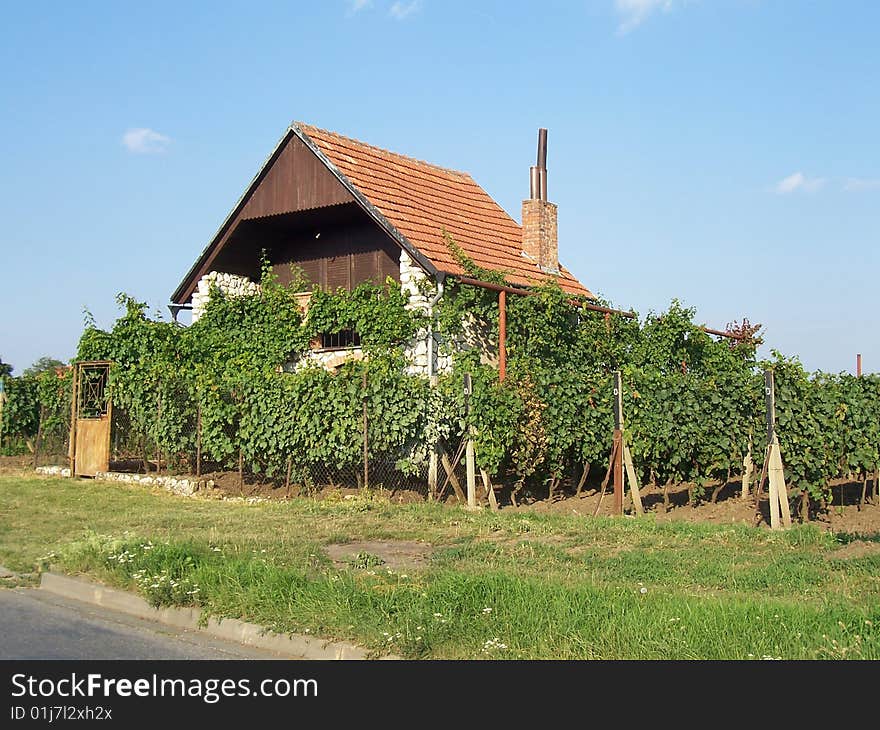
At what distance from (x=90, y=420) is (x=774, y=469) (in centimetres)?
1389

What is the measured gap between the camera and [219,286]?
21.8 m

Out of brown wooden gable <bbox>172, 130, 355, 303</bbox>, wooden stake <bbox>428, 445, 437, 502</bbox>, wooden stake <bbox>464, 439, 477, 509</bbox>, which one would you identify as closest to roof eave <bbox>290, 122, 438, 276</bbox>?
brown wooden gable <bbox>172, 130, 355, 303</bbox>

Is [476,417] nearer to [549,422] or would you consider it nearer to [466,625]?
[549,422]

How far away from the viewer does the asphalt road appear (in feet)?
21.4

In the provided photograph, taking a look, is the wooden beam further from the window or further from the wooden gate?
the wooden gate

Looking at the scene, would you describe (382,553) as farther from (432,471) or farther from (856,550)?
(432,471)

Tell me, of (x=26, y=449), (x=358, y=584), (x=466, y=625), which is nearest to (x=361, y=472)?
(x=358, y=584)

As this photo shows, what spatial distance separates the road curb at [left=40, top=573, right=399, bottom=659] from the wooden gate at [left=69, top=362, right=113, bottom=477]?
34.8 feet

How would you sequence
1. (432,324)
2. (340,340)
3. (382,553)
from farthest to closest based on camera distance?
(340,340)
(432,324)
(382,553)

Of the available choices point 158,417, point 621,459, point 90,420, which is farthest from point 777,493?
point 90,420

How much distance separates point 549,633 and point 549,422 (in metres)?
8.10

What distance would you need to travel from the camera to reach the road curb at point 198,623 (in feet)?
21.1

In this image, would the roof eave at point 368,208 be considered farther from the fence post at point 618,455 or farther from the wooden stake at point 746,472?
the wooden stake at point 746,472
